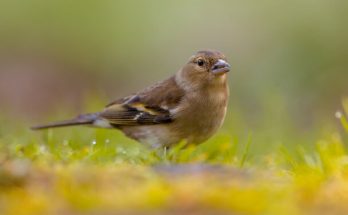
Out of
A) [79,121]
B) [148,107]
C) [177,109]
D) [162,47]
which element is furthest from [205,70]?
[162,47]

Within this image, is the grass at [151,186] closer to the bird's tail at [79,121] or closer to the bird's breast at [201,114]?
the bird's breast at [201,114]

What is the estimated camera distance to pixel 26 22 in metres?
16.0

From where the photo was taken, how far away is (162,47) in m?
15.4

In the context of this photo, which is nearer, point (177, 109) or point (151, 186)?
point (151, 186)

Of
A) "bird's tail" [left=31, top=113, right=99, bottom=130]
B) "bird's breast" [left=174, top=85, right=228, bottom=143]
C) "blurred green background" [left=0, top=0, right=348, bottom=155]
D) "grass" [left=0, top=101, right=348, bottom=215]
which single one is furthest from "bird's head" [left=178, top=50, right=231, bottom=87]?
"blurred green background" [left=0, top=0, right=348, bottom=155]

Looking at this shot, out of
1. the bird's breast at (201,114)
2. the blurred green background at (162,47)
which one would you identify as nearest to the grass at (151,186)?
the bird's breast at (201,114)

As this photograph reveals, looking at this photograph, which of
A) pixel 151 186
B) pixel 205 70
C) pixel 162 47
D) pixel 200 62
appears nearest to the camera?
pixel 151 186

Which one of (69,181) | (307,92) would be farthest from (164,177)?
(307,92)

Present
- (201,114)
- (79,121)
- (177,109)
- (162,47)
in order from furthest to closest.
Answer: (162,47)
(79,121)
(177,109)
(201,114)

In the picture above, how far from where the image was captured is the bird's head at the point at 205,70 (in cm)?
785

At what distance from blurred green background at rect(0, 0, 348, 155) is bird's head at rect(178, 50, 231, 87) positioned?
14.2ft

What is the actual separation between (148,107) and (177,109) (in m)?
0.47

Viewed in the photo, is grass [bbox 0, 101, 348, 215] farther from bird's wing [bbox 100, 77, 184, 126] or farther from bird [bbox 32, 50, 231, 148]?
bird's wing [bbox 100, 77, 184, 126]

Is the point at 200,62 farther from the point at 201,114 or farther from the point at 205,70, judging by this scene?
the point at 201,114
